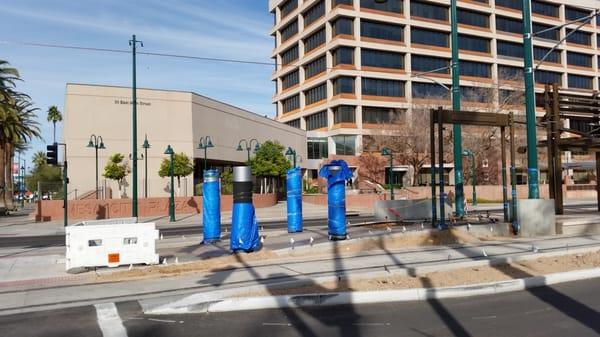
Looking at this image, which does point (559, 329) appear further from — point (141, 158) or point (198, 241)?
point (141, 158)

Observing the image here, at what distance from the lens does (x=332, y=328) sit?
22.9ft

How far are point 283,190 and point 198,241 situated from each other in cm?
4238

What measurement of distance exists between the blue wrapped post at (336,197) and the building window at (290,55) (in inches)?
2462

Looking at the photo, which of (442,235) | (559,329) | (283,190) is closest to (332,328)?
(559,329)

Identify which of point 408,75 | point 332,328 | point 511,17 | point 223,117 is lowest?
point 332,328

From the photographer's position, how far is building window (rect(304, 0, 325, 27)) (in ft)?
230

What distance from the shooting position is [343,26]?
6662cm

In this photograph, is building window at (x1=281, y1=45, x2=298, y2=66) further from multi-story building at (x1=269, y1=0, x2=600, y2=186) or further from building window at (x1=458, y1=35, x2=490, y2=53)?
building window at (x1=458, y1=35, x2=490, y2=53)

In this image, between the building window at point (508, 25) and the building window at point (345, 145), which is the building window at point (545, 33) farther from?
the building window at point (345, 145)

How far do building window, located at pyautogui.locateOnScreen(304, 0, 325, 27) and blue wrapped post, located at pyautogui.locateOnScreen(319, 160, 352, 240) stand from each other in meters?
57.4

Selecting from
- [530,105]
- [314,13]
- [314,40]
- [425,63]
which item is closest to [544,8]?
[425,63]

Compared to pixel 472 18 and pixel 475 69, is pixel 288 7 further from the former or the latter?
pixel 475 69

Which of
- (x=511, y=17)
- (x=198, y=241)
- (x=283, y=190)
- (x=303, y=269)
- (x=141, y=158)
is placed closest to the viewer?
(x=303, y=269)

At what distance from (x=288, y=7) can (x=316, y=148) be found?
79.6 feet
